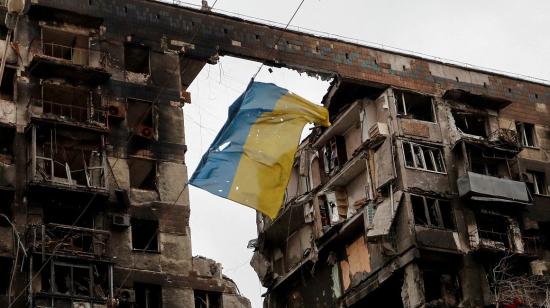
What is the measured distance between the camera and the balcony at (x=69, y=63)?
→ 44406mm

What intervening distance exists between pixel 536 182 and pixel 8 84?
28726 millimetres

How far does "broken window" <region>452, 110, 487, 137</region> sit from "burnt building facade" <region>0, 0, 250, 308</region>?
1609 centimetres

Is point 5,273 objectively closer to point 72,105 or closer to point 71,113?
point 71,113

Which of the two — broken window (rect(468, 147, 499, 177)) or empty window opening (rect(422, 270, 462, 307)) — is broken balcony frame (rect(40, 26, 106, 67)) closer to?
empty window opening (rect(422, 270, 462, 307))

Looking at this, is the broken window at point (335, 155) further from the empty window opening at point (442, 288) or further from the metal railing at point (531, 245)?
the metal railing at point (531, 245)

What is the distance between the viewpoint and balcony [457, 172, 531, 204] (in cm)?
5344

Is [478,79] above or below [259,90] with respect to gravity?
above

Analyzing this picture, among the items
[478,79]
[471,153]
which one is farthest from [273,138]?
[478,79]

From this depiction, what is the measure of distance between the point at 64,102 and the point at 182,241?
760 centimetres

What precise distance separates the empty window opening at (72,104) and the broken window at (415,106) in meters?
16.8

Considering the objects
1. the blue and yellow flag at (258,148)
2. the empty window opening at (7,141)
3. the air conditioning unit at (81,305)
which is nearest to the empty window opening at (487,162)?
the blue and yellow flag at (258,148)

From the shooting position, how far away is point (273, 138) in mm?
40969

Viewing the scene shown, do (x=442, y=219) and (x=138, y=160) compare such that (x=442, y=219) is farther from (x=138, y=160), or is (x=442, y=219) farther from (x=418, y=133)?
(x=138, y=160)

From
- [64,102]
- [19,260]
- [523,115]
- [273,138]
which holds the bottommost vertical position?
[19,260]
